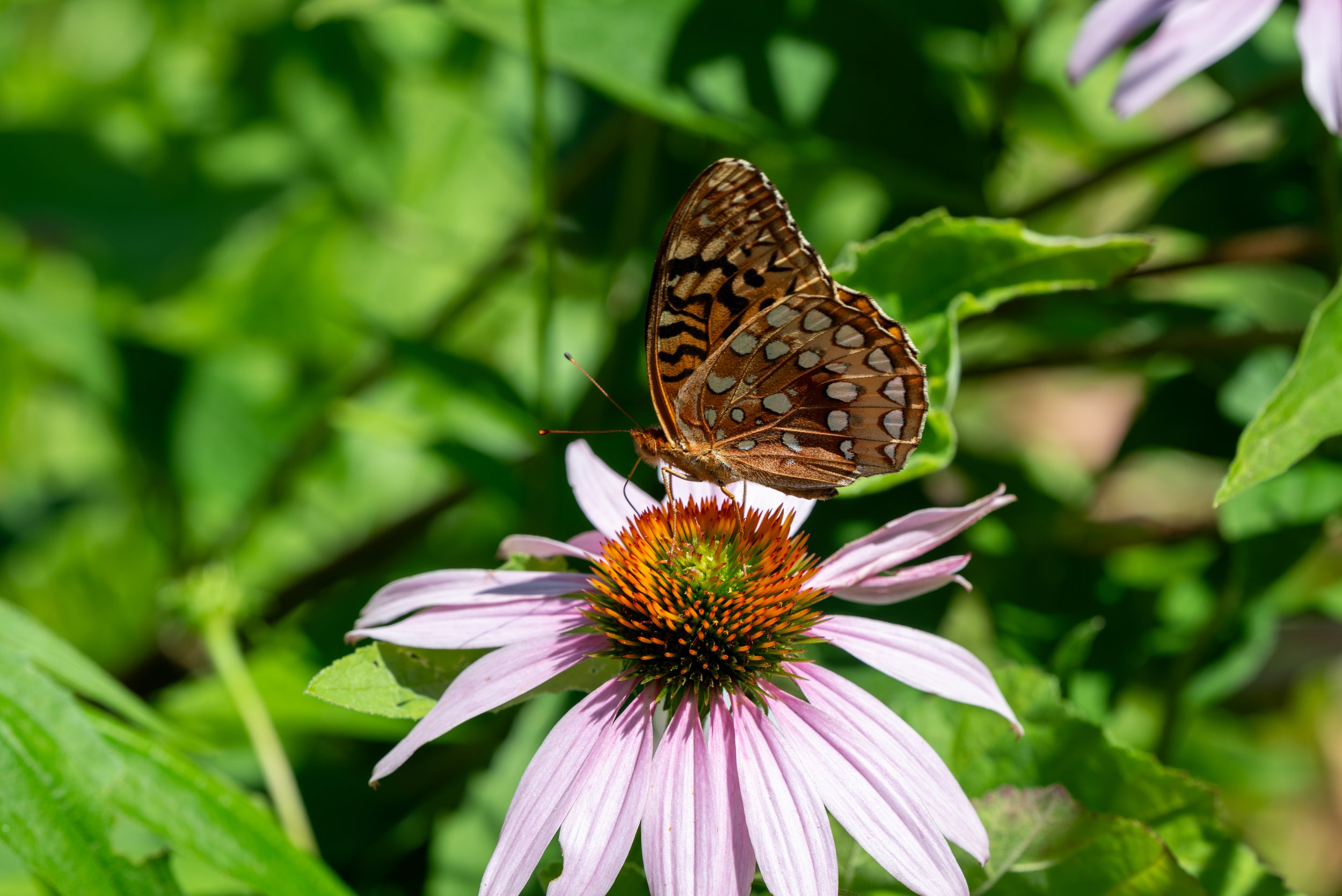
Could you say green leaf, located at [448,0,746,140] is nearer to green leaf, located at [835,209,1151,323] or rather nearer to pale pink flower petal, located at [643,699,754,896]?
green leaf, located at [835,209,1151,323]

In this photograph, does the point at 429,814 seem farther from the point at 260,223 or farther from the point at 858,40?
the point at 260,223

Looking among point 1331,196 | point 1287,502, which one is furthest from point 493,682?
point 1331,196

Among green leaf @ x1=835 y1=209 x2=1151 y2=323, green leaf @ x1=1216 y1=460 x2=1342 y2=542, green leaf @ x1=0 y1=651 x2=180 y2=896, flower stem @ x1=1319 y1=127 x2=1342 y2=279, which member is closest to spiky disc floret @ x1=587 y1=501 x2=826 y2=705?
green leaf @ x1=835 y1=209 x2=1151 y2=323

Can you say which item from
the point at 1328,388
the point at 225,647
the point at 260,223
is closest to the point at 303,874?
the point at 225,647

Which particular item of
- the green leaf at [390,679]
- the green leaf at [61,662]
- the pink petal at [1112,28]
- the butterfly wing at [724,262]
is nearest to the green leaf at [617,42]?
the butterfly wing at [724,262]

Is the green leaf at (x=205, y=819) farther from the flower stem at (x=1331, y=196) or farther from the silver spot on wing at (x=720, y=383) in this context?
the flower stem at (x=1331, y=196)

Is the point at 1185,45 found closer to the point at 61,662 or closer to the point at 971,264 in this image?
the point at 971,264
